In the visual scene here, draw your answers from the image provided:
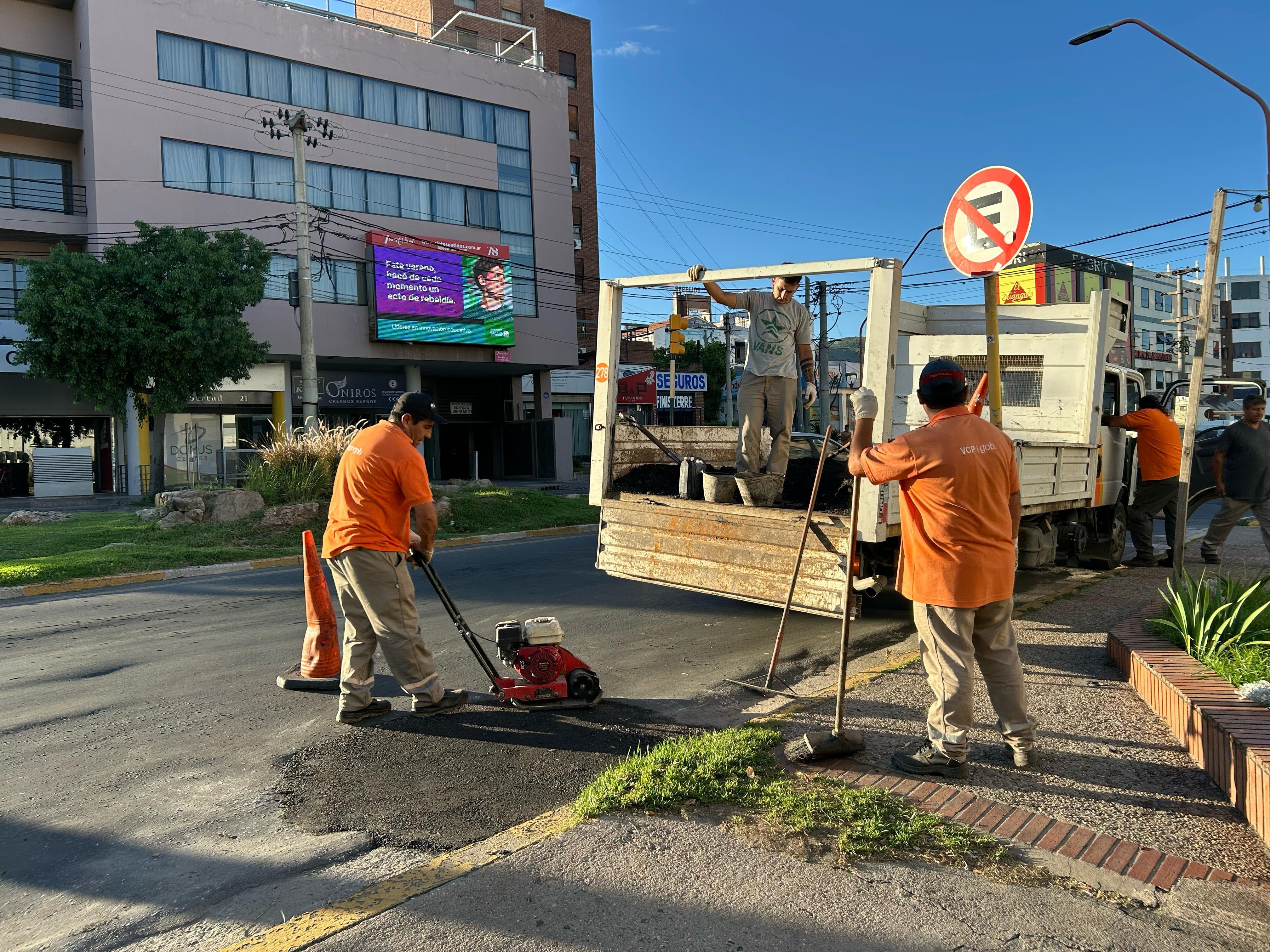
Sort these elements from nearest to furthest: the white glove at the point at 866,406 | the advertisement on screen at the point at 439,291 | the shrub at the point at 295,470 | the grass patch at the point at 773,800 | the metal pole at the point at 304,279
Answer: the grass patch at the point at 773,800 < the white glove at the point at 866,406 < the shrub at the point at 295,470 < the metal pole at the point at 304,279 < the advertisement on screen at the point at 439,291

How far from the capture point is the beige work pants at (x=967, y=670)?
12.6 feet

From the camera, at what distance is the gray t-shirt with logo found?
688 cm

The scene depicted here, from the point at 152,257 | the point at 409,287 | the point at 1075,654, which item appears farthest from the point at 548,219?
the point at 1075,654

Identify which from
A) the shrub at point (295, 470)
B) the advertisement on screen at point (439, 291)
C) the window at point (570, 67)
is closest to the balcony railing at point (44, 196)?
the advertisement on screen at point (439, 291)

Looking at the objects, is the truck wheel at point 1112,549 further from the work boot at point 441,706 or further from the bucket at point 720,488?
the work boot at point 441,706

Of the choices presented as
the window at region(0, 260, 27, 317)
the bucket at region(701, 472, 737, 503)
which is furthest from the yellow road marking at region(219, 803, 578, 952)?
the window at region(0, 260, 27, 317)

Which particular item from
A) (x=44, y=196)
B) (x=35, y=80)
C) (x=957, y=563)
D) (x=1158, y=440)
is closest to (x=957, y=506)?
(x=957, y=563)

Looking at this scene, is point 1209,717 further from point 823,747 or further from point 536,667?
point 536,667

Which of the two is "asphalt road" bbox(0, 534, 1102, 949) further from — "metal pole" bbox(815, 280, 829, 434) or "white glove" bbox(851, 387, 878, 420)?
"metal pole" bbox(815, 280, 829, 434)

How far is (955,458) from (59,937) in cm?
378

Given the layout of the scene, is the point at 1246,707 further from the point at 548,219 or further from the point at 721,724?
the point at 548,219

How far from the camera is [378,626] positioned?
474 cm

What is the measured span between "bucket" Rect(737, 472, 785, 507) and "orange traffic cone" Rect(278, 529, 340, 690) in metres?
2.98

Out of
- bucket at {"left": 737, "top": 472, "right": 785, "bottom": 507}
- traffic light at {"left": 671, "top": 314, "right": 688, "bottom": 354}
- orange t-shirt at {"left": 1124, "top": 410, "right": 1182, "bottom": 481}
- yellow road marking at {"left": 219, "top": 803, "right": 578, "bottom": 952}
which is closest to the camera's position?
yellow road marking at {"left": 219, "top": 803, "right": 578, "bottom": 952}
